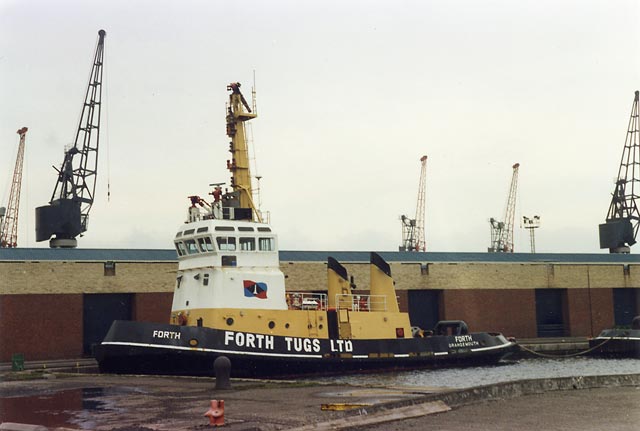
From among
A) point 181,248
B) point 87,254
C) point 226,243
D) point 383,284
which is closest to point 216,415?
point 226,243

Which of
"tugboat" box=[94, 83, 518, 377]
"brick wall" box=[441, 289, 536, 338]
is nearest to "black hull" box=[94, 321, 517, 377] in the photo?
"tugboat" box=[94, 83, 518, 377]

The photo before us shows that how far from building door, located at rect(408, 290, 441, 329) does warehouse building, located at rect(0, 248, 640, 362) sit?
0.06 meters

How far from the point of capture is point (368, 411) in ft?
44.1

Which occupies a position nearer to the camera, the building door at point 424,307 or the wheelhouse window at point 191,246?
the wheelhouse window at point 191,246

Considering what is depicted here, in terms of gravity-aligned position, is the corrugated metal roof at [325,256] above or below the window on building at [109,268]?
above

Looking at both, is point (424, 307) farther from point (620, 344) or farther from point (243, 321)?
point (243, 321)

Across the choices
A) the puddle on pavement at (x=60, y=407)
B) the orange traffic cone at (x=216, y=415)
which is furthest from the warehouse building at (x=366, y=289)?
the orange traffic cone at (x=216, y=415)

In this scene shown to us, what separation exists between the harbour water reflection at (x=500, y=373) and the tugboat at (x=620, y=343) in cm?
131

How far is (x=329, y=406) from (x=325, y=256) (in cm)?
3048

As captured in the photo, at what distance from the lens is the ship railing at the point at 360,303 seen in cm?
3041

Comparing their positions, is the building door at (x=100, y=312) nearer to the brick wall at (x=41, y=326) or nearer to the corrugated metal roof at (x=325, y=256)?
the brick wall at (x=41, y=326)

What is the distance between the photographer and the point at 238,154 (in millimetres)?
30562

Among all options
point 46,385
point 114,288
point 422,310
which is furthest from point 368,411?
point 422,310

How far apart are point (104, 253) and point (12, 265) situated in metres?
5.08
